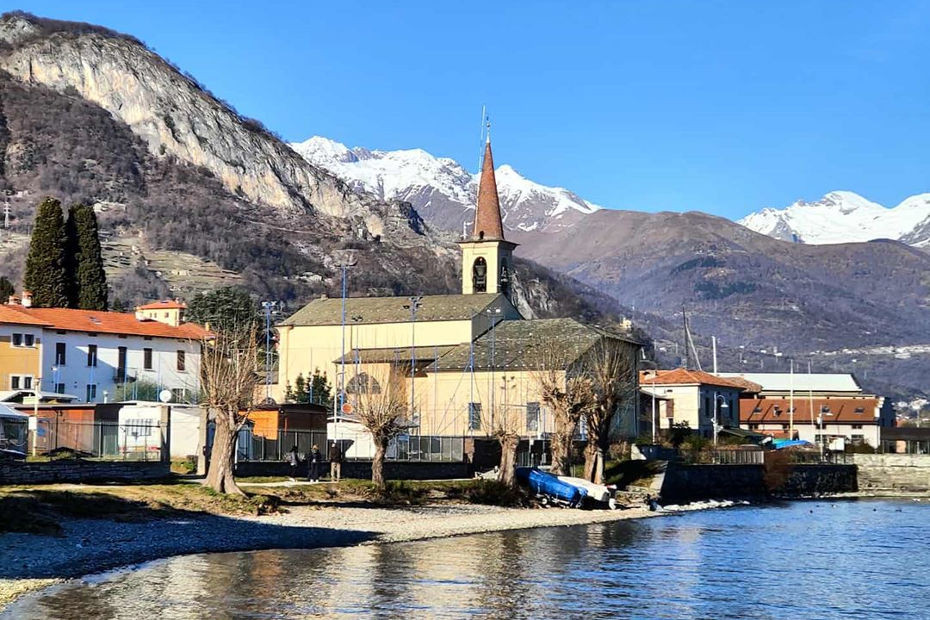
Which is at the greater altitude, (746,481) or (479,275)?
(479,275)

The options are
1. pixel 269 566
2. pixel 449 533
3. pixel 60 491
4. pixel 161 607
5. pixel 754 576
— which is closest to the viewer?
pixel 161 607

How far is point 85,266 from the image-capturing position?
108 meters

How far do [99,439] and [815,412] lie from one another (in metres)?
109

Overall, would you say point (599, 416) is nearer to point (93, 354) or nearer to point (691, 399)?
point (93, 354)

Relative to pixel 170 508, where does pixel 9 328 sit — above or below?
above

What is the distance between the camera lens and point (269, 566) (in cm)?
3853

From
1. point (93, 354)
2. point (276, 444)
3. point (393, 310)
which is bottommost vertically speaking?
point (276, 444)

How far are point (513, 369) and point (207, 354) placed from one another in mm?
43629

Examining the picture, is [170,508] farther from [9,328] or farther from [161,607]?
[9,328]

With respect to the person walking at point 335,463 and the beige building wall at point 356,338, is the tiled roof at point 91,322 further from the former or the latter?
the person walking at point 335,463

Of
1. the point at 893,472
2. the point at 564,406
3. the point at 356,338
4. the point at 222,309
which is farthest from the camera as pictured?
the point at 222,309

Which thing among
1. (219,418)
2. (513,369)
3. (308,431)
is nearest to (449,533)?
(219,418)

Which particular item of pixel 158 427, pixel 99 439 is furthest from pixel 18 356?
pixel 158 427

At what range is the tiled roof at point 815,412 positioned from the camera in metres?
149
